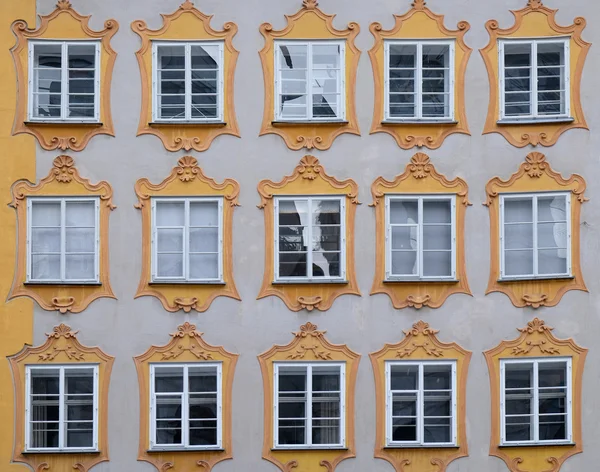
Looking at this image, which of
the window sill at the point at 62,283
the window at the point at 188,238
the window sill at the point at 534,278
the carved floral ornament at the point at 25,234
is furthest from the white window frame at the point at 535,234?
the window sill at the point at 62,283

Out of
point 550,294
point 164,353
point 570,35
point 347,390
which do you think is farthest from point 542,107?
point 164,353

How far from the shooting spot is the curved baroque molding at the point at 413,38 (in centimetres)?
2767

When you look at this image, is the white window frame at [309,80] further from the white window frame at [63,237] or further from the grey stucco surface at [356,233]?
the white window frame at [63,237]

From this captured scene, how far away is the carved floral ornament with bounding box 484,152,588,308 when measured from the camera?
89.6ft

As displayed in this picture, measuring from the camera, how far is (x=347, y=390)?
27.2 m

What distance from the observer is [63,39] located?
2783 cm

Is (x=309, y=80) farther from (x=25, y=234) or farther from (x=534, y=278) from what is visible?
(x=25, y=234)

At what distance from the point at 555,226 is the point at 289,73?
20.3 ft

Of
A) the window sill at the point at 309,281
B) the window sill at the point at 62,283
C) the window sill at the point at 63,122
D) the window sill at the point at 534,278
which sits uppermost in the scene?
the window sill at the point at 63,122

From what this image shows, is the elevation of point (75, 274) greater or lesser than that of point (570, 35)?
lesser

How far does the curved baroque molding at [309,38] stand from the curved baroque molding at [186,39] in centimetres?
68

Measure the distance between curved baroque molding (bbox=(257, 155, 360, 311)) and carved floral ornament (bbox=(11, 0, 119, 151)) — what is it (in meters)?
3.50

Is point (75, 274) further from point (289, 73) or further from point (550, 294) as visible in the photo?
point (550, 294)

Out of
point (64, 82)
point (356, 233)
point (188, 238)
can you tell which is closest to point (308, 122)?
point (356, 233)
